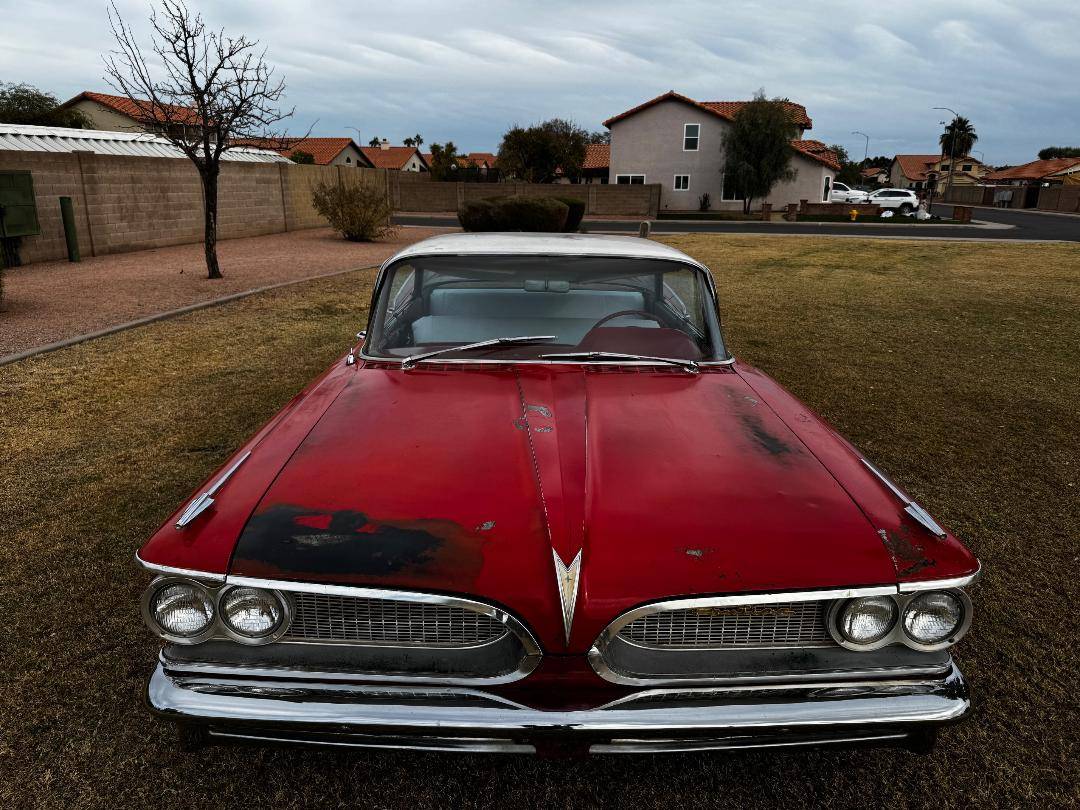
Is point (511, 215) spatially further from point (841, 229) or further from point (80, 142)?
point (841, 229)

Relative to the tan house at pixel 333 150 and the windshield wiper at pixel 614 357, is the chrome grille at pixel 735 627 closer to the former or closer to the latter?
the windshield wiper at pixel 614 357

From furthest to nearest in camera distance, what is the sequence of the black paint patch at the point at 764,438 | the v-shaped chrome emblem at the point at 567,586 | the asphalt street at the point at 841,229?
the asphalt street at the point at 841,229 < the black paint patch at the point at 764,438 < the v-shaped chrome emblem at the point at 567,586

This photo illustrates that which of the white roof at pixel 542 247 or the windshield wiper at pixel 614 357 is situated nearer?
the windshield wiper at pixel 614 357

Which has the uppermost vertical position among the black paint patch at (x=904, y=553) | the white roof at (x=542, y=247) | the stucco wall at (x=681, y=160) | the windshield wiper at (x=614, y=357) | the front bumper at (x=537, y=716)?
the stucco wall at (x=681, y=160)

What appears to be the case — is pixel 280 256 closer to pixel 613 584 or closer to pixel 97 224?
pixel 97 224

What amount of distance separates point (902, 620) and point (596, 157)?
56046mm

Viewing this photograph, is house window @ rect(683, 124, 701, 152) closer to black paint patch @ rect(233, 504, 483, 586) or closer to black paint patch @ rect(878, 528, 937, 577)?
black paint patch @ rect(878, 528, 937, 577)

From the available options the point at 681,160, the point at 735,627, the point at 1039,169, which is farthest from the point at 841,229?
the point at 1039,169

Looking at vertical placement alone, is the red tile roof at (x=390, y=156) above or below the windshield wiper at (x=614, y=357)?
above

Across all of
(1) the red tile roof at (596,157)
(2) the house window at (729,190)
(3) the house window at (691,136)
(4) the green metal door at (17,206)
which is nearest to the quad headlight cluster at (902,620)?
(4) the green metal door at (17,206)

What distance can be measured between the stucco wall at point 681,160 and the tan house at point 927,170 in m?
70.6

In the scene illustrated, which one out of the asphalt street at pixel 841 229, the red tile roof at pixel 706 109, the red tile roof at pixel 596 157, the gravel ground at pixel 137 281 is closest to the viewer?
the gravel ground at pixel 137 281

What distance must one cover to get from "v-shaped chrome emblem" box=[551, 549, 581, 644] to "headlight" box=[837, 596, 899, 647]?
661 mm

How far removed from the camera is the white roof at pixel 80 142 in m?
13.9
